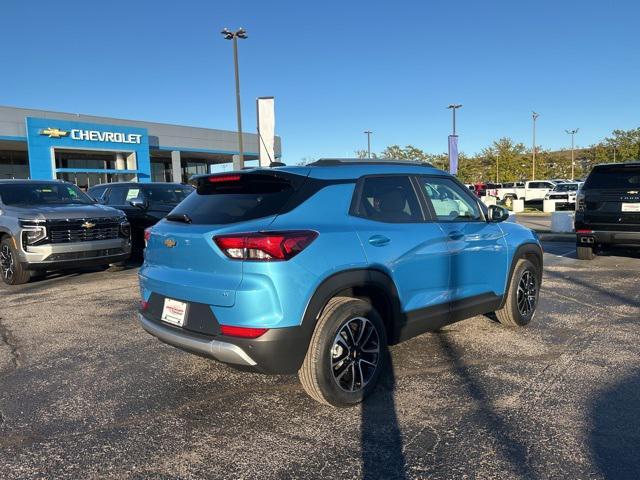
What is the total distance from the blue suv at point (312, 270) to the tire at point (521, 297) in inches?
35.9

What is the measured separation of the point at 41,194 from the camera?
364 inches

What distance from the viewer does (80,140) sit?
33.3 meters

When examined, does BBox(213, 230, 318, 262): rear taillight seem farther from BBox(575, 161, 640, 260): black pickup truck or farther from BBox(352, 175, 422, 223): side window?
BBox(575, 161, 640, 260): black pickup truck

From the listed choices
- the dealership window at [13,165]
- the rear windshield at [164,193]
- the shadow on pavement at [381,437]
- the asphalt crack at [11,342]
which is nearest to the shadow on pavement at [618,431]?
the shadow on pavement at [381,437]

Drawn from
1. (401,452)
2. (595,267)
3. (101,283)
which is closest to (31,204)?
(101,283)

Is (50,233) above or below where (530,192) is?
below

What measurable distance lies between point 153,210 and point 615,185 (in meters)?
8.70

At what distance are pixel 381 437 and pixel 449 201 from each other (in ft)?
7.60

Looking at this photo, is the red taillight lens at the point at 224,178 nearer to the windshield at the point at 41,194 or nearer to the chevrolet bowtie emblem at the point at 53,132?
the windshield at the point at 41,194

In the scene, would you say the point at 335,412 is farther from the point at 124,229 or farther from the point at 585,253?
the point at 585,253

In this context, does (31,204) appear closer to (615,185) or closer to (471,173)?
(615,185)

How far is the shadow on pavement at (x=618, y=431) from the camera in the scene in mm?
2783

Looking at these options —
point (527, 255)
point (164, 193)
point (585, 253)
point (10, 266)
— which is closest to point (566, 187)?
point (585, 253)

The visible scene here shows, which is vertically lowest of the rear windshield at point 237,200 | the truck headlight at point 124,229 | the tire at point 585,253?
the tire at point 585,253
